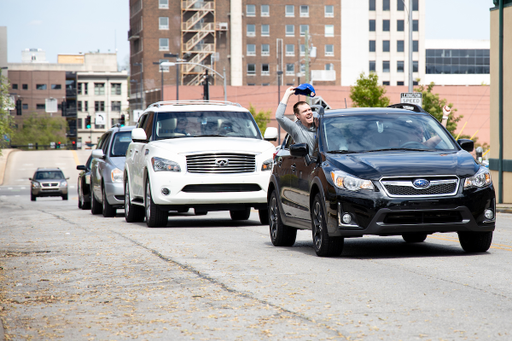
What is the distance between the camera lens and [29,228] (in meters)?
15.5

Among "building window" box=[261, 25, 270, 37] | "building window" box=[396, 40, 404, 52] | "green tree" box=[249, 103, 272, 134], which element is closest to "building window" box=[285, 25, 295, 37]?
"building window" box=[261, 25, 270, 37]

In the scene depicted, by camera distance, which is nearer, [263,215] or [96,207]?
[263,215]

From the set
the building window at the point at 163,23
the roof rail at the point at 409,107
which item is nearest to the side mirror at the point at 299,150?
the roof rail at the point at 409,107

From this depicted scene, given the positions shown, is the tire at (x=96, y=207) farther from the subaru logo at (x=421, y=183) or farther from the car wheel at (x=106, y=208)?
the subaru logo at (x=421, y=183)

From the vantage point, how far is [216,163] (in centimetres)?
1408

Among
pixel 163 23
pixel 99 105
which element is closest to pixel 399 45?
pixel 163 23

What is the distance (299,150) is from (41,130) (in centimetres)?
16272

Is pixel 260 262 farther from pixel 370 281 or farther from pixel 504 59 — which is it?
pixel 504 59

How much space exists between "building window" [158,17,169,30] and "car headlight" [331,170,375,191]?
368 ft

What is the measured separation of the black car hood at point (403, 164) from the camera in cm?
875

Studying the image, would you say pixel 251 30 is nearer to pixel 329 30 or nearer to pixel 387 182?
pixel 329 30

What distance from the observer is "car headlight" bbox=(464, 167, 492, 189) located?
8883mm

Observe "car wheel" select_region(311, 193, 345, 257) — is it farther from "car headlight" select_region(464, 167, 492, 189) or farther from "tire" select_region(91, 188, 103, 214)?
"tire" select_region(91, 188, 103, 214)

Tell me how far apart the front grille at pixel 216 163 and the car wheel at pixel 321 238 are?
4.69m
